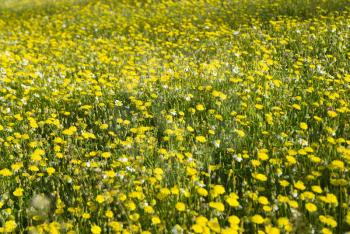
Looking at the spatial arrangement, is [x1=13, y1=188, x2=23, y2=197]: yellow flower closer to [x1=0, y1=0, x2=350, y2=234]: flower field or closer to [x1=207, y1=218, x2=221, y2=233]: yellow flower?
[x1=0, y1=0, x2=350, y2=234]: flower field

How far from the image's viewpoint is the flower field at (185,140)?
306 centimetres

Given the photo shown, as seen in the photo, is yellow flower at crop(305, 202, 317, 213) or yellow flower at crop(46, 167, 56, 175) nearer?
yellow flower at crop(305, 202, 317, 213)

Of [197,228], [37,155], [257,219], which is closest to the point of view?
[197,228]

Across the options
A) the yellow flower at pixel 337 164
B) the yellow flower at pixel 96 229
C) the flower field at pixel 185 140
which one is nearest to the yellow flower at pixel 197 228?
the flower field at pixel 185 140

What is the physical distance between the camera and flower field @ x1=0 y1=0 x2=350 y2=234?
306 cm

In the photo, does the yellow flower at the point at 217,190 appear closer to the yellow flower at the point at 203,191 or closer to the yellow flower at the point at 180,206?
the yellow flower at the point at 203,191

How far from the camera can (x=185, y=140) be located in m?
4.09

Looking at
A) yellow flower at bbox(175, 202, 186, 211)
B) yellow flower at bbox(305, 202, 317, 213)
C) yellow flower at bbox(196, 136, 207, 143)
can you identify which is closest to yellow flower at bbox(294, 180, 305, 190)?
yellow flower at bbox(305, 202, 317, 213)

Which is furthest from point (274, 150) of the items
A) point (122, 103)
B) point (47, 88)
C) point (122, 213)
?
point (47, 88)

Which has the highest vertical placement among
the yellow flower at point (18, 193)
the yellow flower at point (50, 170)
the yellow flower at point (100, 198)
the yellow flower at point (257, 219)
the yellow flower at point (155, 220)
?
the yellow flower at point (257, 219)

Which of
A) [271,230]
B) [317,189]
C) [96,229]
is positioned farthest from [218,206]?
[96,229]

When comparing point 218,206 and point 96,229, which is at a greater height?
point 218,206

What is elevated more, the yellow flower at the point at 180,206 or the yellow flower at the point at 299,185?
the yellow flower at the point at 299,185

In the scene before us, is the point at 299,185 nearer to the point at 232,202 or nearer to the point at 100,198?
the point at 232,202
